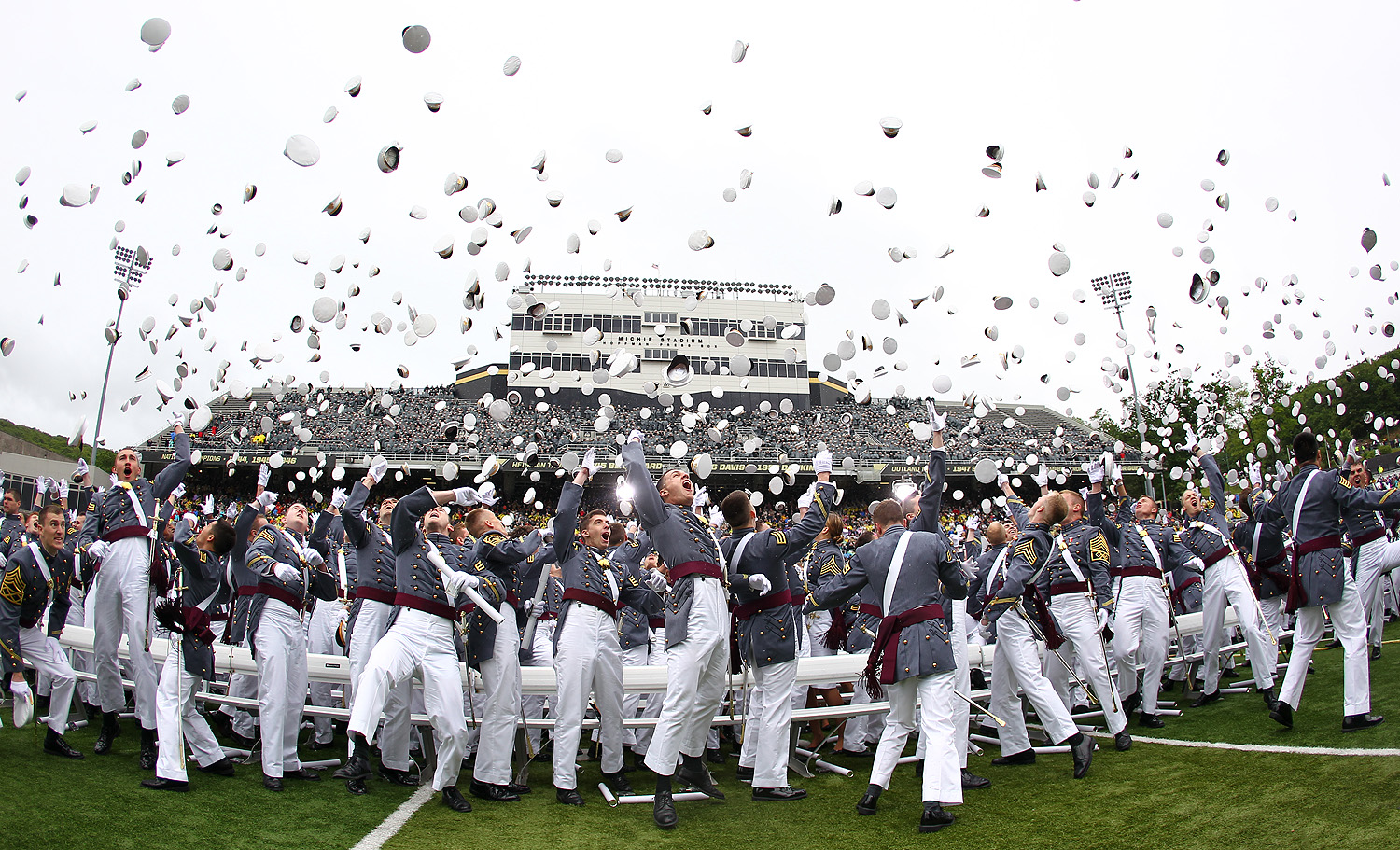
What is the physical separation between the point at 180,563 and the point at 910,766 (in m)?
5.85

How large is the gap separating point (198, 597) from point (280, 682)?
3.89 ft

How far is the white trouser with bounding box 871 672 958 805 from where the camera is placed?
190 inches

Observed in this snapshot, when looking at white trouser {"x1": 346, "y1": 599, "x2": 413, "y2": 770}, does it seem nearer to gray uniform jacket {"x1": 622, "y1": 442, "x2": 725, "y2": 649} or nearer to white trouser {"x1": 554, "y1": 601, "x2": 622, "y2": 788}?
white trouser {"x1": 554, "y1": 601, "x2": 622, "y2": 788}

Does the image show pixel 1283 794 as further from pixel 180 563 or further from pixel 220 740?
pixel 220 740

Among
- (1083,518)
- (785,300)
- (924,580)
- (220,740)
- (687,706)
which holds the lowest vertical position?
(220,740)

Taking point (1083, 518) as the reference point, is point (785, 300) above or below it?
above

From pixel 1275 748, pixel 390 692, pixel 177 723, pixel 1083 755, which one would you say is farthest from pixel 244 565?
pixel 1275 748

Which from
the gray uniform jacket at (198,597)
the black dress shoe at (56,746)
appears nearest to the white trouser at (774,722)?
the gray uniform jacket at (198,597)

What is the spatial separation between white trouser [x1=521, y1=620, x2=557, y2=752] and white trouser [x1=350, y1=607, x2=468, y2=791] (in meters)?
1.44

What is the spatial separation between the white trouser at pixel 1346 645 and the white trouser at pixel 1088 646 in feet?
3.74

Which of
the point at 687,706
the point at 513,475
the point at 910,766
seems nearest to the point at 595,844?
the point at 687,706

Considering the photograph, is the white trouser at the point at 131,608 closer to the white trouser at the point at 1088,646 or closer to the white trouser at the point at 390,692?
the white trouser at the point at 390,692

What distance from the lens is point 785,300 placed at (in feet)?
181

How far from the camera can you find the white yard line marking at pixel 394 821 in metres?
4.83
